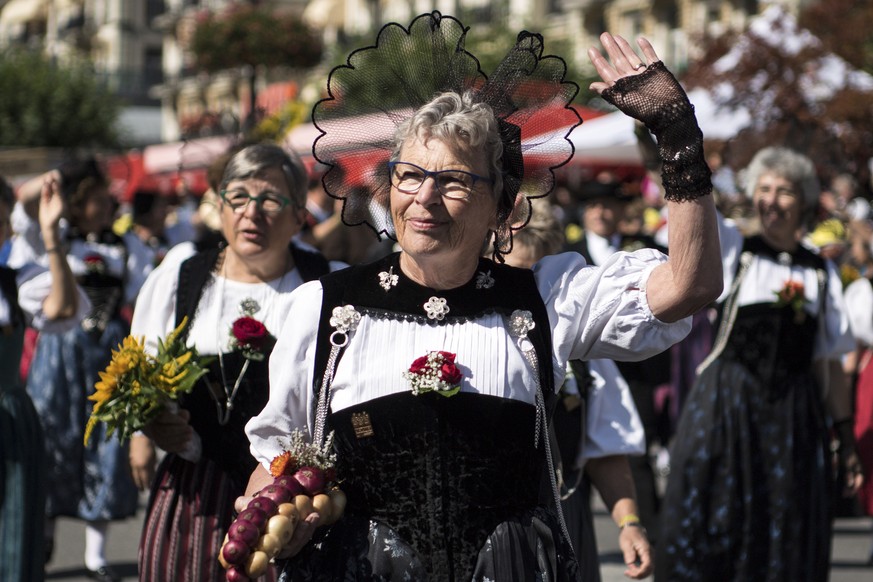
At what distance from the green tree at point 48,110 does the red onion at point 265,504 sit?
50450 mm

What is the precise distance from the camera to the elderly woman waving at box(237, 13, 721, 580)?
3.33 m

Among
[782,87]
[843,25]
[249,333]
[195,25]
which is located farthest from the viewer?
[195,25]

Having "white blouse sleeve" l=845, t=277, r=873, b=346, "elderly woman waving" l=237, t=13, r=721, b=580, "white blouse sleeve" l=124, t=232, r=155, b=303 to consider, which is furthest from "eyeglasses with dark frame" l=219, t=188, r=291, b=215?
"white blouse sleeve" l=845, t=277, r=873, b=346

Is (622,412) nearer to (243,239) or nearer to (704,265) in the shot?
(243,239)

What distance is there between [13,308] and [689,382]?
5383mm

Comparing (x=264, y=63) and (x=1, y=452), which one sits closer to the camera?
(x=1, y=452)

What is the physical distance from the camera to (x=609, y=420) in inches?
193

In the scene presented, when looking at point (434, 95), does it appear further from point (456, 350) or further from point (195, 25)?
point (195, 25)

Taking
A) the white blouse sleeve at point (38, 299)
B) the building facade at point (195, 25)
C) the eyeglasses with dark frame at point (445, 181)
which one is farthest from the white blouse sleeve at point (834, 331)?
the building facade at point (195, 25)

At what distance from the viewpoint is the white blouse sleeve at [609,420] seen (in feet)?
15.8

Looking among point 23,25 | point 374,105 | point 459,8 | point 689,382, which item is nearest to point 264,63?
point 459,8

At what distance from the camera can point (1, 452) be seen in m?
5.74

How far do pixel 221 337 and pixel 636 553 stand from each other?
4.81 feet

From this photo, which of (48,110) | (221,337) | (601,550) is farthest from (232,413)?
(48,110)
